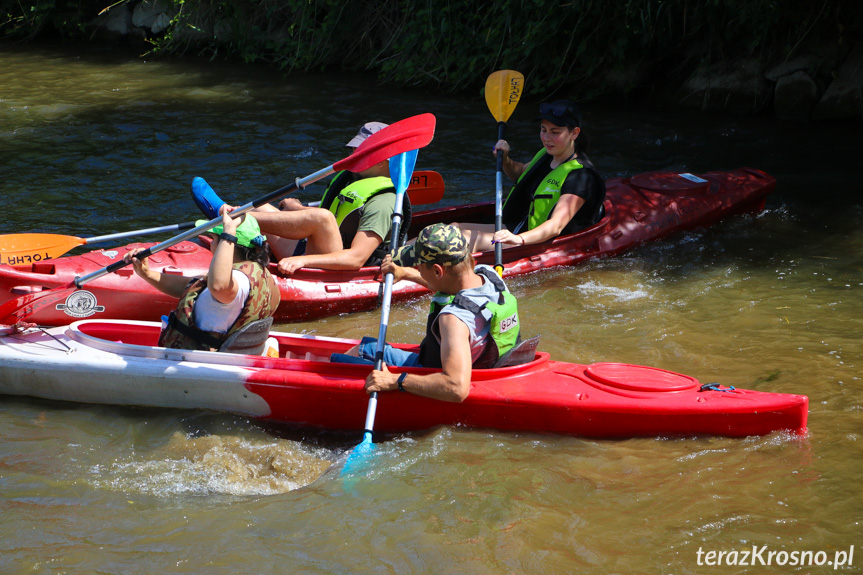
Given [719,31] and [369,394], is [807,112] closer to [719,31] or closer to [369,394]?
[719,31]

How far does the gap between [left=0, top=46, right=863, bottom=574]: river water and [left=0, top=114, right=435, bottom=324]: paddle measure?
56 cm

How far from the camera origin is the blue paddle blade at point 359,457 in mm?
3193

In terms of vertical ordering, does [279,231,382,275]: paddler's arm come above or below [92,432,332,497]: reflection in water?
above

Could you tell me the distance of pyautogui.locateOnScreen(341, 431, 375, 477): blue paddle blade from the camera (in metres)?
3.19

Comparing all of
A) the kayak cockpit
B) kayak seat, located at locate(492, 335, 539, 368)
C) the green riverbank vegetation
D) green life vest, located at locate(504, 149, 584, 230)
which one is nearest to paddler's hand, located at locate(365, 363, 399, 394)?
the kayak cockpit

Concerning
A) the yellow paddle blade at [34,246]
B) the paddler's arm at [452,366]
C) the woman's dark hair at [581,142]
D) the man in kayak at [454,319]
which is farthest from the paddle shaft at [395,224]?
the yellow paddle blade at [34,246]

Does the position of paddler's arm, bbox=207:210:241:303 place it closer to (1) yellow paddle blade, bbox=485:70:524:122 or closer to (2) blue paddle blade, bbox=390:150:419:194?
(2) blue paddle blade, bbox=390:150:419:194

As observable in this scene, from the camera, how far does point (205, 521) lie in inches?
113

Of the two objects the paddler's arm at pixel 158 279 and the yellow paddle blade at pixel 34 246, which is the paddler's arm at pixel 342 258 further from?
the yellow paddle blade at pixel 34 246

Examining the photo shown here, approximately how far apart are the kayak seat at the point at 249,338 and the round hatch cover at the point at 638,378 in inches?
Result: 55.6

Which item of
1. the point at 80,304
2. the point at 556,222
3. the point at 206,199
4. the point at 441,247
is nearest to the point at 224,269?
the point at 206,199

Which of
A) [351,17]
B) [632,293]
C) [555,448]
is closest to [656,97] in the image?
[351,17]

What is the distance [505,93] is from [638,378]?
133 inches

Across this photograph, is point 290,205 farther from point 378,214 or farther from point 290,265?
point 378,214
